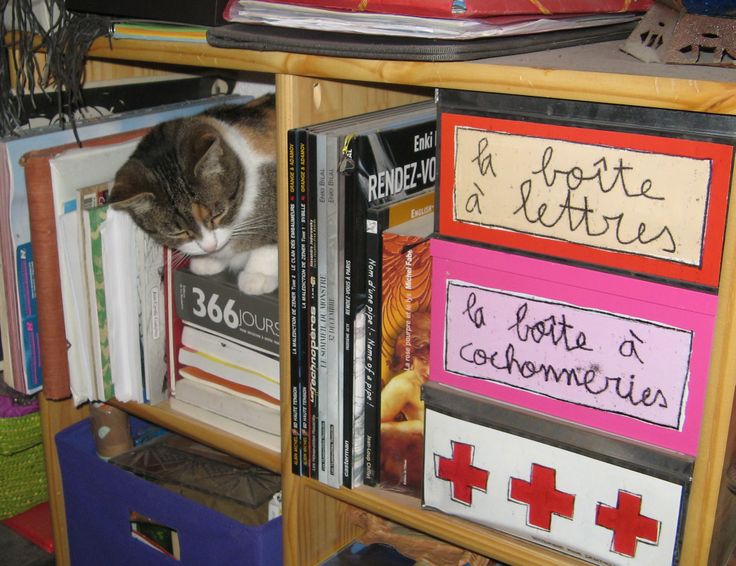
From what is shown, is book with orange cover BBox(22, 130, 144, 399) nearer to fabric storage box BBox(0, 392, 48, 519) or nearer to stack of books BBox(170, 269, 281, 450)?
stack of books BBox(170, 269, 281, 450)

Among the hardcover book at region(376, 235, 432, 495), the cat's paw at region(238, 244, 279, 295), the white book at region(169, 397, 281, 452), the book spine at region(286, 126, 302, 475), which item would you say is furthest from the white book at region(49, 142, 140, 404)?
the hardcover book at region(376, 235, 432, 495)

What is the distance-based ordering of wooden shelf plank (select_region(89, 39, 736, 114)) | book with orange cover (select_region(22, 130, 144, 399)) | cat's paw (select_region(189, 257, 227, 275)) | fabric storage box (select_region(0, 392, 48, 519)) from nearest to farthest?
wooden shelf plank (select_region(89, 39, 736, 114)) → book with orange cover (select_region(22, 130, 144, 399)) → cat's paw (select_region(189, 257, 227, 275)) → fabric storage box (select_region(0, 392, 48, 519))

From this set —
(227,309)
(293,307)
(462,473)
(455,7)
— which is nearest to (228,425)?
(227,309)

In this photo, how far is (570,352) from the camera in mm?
718

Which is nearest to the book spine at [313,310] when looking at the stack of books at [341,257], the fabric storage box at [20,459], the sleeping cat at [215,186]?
the stack of books at [341,257]

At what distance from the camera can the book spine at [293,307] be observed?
0.83 meters

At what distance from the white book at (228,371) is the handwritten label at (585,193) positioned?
0.39 m

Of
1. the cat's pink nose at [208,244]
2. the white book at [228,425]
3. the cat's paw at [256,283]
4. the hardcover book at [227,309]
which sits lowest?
the white book at [228,425]

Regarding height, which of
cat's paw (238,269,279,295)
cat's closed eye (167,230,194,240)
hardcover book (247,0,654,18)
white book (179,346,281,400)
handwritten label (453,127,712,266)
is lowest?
A: white book (179,346,281,400)

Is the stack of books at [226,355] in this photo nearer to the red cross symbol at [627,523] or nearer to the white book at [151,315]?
the white book at [151,315]

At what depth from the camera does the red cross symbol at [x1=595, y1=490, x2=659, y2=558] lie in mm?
709

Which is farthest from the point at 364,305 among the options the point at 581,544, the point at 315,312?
the point at 581,544

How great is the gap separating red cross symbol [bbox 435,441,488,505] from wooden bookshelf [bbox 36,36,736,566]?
Answer: 0.04 meters

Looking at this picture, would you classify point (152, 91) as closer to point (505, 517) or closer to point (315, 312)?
point (315, 312)
